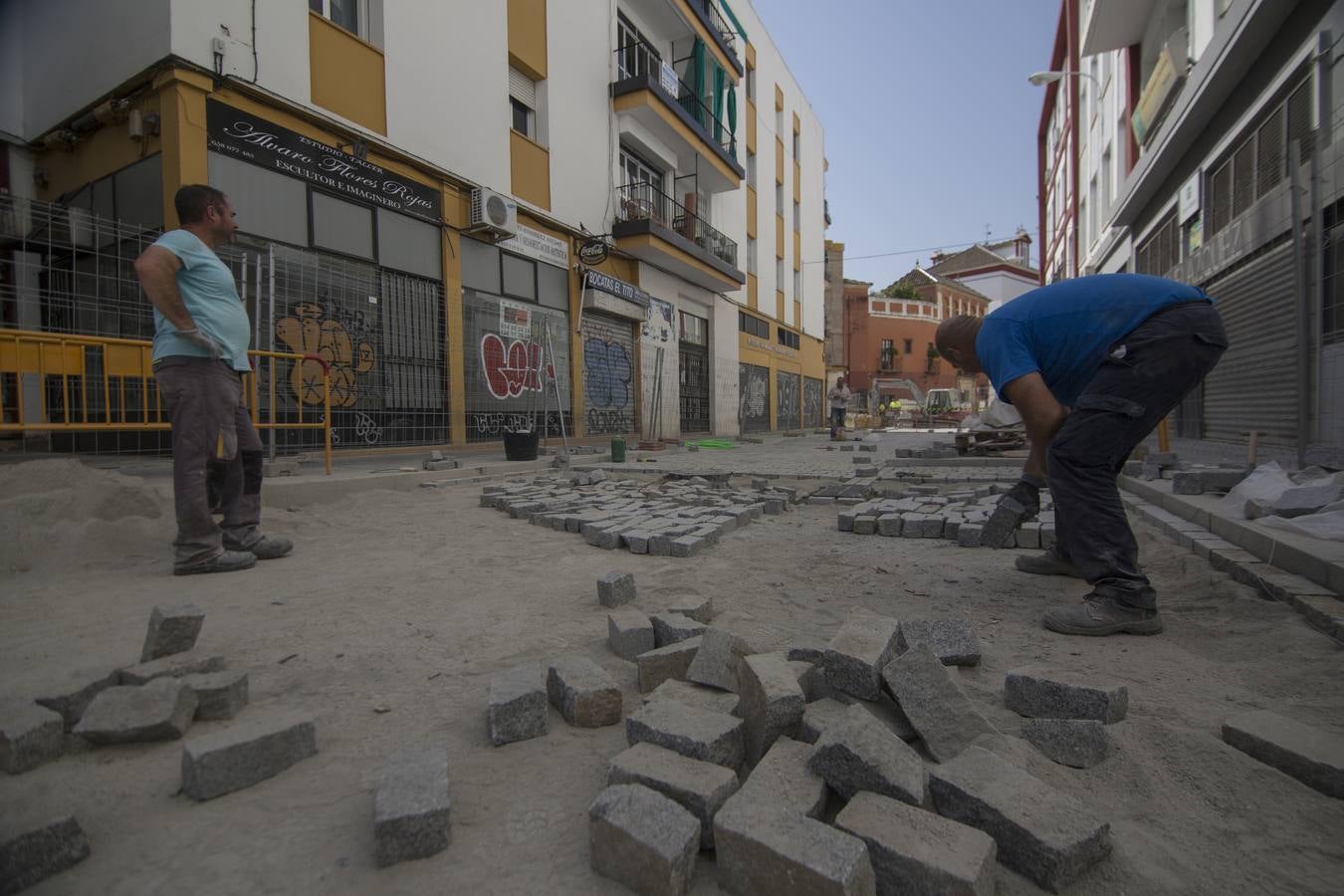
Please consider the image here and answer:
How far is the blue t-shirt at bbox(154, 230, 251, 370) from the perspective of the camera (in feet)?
10.4

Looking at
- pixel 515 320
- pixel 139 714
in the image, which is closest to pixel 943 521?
pixel 139 714

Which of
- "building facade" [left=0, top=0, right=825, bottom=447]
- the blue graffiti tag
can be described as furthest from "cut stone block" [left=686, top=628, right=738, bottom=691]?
the blue graffiti tag

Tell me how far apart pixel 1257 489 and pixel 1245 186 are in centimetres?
683

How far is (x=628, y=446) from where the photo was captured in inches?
532

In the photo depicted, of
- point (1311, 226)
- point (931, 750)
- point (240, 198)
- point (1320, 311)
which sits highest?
point (240, 198)

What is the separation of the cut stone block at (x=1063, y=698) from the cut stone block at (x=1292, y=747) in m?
0.23

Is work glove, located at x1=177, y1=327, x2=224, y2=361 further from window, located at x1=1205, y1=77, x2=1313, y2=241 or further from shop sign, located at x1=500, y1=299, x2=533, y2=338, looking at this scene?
window, located at x1=1205, y1=77, x2=1313, y2=241

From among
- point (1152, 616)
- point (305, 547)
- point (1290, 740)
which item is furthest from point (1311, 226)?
point (305, 547)

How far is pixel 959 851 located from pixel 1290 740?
3.23 feet

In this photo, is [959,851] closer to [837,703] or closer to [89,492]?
[837,703]

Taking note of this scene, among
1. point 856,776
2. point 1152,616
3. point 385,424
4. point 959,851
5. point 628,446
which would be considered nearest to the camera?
point 959,851

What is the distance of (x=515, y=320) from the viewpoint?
36.6 ft

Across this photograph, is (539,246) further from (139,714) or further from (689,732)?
(689,732)

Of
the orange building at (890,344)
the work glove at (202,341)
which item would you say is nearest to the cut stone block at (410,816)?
the work glove at (202,341)
